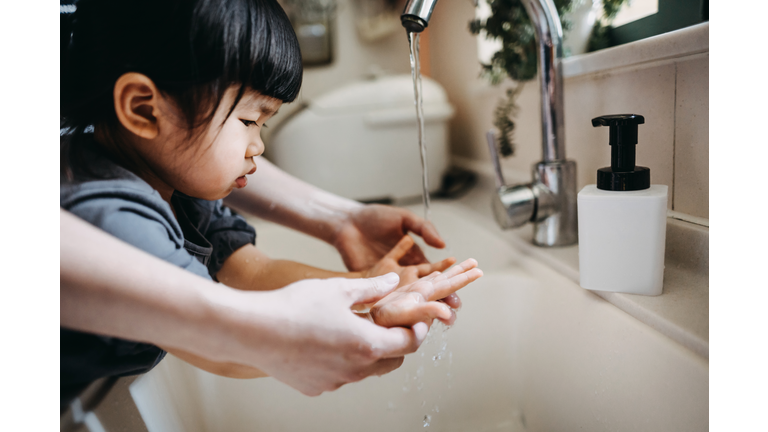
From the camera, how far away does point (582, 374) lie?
0.49 metres

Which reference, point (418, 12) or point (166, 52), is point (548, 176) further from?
point (166, 52)

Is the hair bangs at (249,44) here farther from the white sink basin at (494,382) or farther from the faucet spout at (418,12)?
the white sink basin at (494,382)

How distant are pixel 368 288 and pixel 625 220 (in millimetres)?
237

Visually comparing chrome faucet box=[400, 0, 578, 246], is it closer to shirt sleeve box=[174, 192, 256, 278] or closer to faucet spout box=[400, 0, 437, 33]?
faucet spout box=[400, 0, 437, 33]

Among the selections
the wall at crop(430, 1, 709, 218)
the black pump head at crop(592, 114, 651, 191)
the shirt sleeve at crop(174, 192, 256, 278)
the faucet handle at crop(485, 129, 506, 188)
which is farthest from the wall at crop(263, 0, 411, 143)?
the black pump head at crop(592, 114, 651, 191)

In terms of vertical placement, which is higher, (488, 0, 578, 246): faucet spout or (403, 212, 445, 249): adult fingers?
(488, 0, 578, 246): faucet spout

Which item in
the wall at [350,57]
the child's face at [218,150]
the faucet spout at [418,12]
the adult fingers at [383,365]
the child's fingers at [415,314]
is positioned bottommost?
the adult fingers at [383,365]

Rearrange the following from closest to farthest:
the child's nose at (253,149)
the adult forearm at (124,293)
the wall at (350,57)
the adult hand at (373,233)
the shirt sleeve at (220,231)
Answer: the adult forearm at (124,293) → the child's nose at (253,149) → the shirt sleeve at (220,231) → the adult hand at (373,233) → the wall at (350,57)

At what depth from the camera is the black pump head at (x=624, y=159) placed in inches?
17.1

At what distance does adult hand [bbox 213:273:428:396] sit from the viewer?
284 millimetres

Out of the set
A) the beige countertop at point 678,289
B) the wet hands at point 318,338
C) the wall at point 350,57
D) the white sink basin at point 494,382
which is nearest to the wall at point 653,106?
the beige countertop at point 678,289

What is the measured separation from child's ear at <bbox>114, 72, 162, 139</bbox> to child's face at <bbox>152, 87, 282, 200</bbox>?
12mm

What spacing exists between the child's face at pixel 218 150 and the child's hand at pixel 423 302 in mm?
154

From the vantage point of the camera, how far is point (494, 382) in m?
0.60
